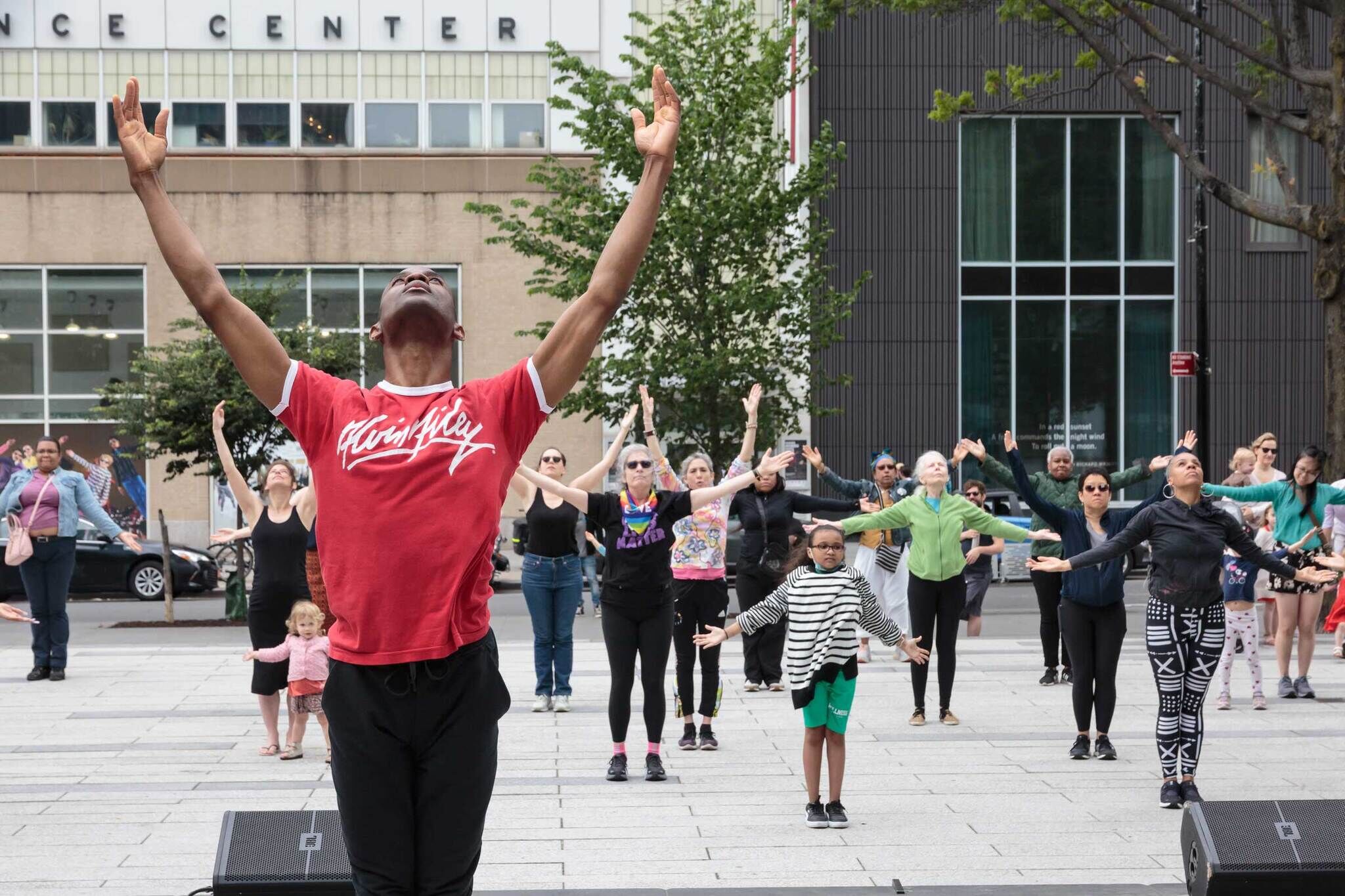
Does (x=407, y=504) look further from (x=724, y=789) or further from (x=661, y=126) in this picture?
(x=724, y=789)

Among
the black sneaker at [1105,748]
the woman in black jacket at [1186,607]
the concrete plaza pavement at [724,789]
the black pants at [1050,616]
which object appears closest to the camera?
the concrete plaza pavement at [724,789]

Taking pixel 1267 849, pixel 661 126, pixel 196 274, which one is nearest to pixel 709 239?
pixel 1267 849

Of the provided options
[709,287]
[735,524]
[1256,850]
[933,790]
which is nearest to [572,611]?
[933,790]

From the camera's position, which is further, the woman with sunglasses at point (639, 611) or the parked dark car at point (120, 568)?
the parked dark car at point (120, 568)

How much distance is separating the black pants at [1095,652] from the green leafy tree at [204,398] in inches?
519

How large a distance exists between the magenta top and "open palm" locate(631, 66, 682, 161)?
11.1 m

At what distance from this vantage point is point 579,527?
21750 millimetres

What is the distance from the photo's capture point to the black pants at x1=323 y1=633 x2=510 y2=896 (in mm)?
3441

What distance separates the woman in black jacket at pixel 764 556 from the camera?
12.5m

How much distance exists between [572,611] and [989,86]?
8529 millimetres

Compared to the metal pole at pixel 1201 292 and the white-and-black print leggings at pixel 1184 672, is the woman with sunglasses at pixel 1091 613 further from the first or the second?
the metal pole at pixel 1201 292

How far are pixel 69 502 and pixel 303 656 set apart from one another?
4996mm

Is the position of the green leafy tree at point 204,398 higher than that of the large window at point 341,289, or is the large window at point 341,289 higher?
the large window at point 341,289

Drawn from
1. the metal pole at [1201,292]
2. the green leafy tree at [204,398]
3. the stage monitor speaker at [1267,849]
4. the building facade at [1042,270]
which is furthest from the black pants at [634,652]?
the building facade at [1042,270]
